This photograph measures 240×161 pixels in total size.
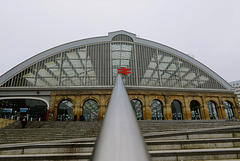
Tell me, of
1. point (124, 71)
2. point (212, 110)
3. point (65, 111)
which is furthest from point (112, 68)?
point (212, 110)

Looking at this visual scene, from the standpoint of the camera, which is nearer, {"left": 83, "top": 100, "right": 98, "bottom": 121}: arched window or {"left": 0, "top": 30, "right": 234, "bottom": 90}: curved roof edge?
{"left": 83, "top": 100, "right": 98, "bottom": 121}: arched window

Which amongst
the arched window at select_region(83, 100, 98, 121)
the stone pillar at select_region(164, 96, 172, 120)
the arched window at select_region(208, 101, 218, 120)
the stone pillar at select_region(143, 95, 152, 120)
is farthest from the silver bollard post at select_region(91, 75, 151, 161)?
the arched window at select_region(208, 101, 218, 120)

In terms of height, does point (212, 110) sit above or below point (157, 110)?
below

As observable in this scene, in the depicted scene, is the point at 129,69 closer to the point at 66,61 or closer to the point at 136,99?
Answer: the point at 136,99

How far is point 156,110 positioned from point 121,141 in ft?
74.0

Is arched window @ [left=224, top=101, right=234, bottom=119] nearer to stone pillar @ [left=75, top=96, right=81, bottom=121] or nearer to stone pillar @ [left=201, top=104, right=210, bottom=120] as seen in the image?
stone pillar @ [left=201, top=104, right=210, bottom=120]

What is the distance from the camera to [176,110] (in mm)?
22422

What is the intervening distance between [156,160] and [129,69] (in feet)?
64.4

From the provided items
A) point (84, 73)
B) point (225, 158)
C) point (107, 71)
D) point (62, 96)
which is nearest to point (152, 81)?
point (107, 71)

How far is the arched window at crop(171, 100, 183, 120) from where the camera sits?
21938 mm

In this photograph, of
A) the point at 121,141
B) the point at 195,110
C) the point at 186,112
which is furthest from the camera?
the point at 195,110

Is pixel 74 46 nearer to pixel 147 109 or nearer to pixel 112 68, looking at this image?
pixel 112 68

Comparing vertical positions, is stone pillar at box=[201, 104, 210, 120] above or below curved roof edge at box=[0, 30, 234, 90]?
below

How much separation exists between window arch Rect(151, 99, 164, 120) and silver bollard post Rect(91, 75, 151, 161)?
2170 centimetres
